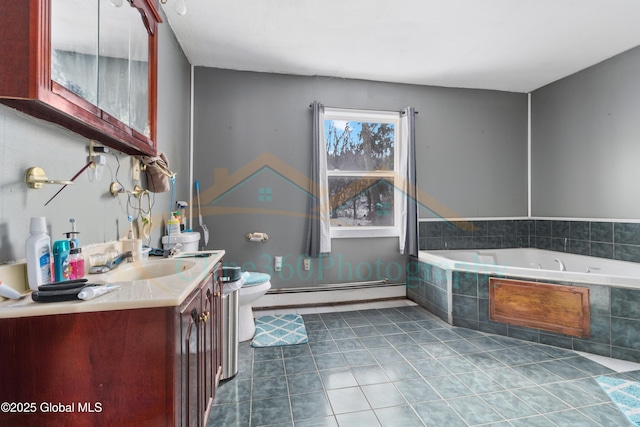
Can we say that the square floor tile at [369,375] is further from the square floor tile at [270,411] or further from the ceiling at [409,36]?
the ceiling at [409,36]

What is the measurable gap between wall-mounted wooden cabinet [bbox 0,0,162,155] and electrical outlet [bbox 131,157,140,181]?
0.44 feet

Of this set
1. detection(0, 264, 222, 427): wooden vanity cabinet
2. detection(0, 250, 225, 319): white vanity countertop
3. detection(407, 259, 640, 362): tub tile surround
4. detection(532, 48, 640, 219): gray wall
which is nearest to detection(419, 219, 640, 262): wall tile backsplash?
detection(532, 48, 640, 219): gray wall

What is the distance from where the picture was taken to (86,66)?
42.9 inches

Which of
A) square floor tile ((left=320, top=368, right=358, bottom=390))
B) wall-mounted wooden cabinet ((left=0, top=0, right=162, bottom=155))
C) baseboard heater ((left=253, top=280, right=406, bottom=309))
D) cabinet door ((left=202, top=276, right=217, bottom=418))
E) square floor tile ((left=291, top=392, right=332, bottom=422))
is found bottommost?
square floor tile ((left=291, top=392, right=332, bottom=422))

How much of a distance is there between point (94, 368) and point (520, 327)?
9.10 ft

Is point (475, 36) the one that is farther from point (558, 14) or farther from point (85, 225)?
point (85, 225)

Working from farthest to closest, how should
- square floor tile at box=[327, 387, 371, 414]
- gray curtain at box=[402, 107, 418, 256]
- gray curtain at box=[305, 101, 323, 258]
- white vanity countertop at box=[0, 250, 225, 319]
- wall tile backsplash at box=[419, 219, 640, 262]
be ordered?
gray curtain at box=[402, 107, 418, 256]
gray curtain at box=[305, 101, 323, 258]
wall tile backsplash at box=[419, 219, 640, 262]
square floor tile at box=[327, 387, 371, 414]
white vanity countertop at box=[0, 250, 225, 319]

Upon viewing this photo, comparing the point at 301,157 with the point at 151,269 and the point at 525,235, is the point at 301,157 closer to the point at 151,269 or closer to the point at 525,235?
the point at 151,269

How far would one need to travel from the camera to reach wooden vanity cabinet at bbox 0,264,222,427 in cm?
75

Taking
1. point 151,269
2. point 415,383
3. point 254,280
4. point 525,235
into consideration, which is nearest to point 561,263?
point 525,235

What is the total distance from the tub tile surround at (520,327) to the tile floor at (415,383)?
3.2 inches

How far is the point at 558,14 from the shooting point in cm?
221

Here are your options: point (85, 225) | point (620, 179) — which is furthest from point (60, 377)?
point (620, 179)

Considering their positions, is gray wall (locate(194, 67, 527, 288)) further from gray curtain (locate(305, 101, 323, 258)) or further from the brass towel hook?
the brass towel hook
